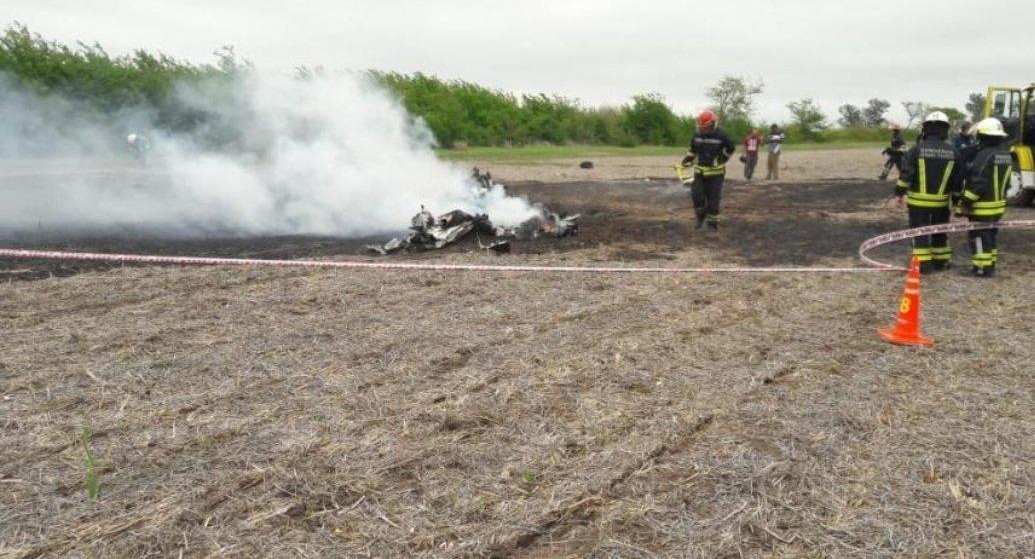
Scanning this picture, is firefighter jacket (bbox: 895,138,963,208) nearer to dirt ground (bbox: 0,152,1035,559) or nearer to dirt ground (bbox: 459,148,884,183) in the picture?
dirt ground (bbox: 0,152,1035,559)

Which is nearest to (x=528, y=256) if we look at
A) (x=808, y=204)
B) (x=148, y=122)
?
(x=808, y=204)

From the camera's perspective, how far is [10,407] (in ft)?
14.2

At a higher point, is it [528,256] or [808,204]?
[808,204]

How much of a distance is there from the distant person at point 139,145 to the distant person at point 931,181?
15391 mm

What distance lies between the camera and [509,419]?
427 centimetres

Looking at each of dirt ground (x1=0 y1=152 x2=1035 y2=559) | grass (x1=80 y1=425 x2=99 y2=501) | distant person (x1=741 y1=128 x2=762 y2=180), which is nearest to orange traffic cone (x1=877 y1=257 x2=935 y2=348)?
dirt ground (x1=0 y1=152 x2=1035 y2=559)

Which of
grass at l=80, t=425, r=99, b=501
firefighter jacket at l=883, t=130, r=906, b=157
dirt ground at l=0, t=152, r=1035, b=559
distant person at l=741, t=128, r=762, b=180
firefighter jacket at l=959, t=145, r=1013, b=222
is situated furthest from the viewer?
distant person at l=741, t=128, r=762, b=180

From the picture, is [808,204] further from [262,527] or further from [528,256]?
[262,527]

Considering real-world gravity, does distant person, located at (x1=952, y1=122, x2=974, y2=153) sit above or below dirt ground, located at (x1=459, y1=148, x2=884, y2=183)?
below

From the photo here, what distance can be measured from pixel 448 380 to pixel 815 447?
2279 mm

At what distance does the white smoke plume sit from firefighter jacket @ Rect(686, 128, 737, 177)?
3004mm

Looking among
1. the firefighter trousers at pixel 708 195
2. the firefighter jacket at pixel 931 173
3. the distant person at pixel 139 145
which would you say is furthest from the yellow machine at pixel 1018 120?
the distant person at pixel 139 145

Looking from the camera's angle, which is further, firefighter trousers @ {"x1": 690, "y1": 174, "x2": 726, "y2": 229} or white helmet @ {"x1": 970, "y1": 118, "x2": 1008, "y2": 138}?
firefighter trousers @ {"x1": 690, "y1": 174, "x2": 726, "y2": 229}

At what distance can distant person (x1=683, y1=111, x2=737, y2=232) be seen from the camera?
11242mm
